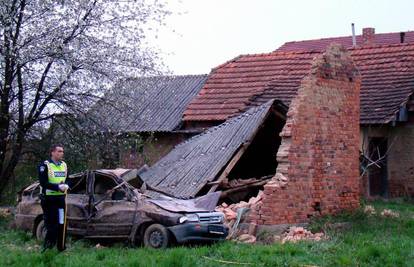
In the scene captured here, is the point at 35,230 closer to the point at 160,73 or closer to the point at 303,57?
the point at 160,73

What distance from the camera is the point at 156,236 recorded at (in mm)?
12281

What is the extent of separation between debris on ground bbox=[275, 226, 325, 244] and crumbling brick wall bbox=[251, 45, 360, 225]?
404 millimetres

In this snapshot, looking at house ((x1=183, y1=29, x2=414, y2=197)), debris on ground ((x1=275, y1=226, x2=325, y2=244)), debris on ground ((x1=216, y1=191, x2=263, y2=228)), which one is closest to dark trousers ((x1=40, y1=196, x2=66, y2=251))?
debris on ground ((x1=216, y1=191, x2=263, y2=228))

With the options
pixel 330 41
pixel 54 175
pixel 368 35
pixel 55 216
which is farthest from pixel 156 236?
pixel 330 41

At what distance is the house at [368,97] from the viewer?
2230 cm

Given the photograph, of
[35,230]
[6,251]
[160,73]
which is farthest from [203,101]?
[6,251]

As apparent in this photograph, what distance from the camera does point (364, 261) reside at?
1062cm

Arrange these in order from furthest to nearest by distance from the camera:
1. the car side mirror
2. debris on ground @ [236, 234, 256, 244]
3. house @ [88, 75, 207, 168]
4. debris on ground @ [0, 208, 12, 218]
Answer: house @ [88, 75, 207, 168]
debris on ground @ [0, 208, 12, 218]
the car side mirror
debris on ground @ [236, 234, 256, 244]

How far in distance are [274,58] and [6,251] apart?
675 inches

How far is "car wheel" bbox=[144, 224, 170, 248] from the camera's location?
12.1 m

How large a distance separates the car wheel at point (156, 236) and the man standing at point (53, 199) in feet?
5.36

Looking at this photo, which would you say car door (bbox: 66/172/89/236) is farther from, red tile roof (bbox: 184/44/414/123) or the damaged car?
red tile roof (bbox: 184/44/414/123)

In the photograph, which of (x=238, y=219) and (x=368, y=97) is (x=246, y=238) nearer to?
→ (x=238, y=219)

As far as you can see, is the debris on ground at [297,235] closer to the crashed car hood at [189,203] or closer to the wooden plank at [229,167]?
the crashed car hood at [189,203]
